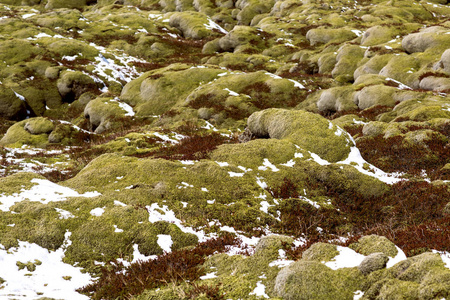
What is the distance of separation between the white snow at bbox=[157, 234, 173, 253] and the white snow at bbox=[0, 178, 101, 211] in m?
4.41

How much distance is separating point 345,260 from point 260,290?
230cm

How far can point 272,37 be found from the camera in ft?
268

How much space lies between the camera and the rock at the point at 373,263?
6.76m

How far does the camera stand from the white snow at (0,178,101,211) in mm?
11461

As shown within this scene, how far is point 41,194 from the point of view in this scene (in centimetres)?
1223

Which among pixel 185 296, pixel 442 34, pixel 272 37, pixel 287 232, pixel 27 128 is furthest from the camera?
pixel 272 37

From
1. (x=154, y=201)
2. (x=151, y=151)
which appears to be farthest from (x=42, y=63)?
(x=154, y=201)

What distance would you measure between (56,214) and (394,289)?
10515mm

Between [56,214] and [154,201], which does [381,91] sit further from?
[56,214]

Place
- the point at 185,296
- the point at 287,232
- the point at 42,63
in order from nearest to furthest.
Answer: the point at 185,296, the point at 287,232, the point at 42,63

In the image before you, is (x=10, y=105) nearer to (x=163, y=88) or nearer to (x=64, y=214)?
(x=163, y=88)

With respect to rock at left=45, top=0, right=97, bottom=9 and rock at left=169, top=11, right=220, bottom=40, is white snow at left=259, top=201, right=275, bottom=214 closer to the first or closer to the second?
rock at left=169, top=11, right=220, bottom=40

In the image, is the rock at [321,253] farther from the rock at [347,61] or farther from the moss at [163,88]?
the rock at [347,61]

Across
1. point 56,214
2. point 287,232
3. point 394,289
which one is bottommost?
point 287,232
